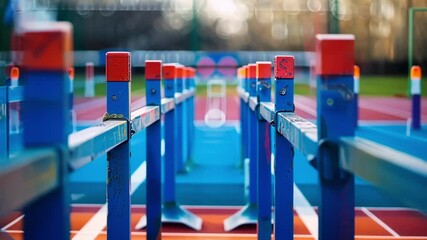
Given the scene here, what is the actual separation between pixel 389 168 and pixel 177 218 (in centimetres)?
438

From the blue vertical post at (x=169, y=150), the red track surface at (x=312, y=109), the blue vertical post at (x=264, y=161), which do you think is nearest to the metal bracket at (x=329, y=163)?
the blue vertical post at (x=264, y=161)

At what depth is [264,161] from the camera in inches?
179

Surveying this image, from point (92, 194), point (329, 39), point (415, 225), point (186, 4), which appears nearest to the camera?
point (329, 39)

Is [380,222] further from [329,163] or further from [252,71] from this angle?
[329,163]

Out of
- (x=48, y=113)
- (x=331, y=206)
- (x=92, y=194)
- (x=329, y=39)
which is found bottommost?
(x=92, y=194)

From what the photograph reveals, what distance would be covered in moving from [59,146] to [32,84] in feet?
0.62

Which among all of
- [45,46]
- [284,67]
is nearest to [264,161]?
[284,67]

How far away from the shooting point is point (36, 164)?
5.34 ft

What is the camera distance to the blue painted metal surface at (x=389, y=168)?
1.45 metres

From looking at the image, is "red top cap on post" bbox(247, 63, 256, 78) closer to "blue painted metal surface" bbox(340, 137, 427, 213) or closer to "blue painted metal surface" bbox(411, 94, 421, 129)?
"blue painted metal surface" bbox(340, 137, 427, 213)

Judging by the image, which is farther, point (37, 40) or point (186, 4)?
point (186, 4)

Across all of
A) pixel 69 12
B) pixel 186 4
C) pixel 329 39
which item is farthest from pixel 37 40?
pixel 69 12

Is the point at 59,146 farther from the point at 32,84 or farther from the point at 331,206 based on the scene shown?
the point at 331,206

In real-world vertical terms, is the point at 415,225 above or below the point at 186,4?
below
